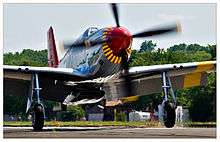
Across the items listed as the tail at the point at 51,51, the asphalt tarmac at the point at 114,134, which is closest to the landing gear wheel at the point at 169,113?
the asphalt tarmac at the point at 114,134

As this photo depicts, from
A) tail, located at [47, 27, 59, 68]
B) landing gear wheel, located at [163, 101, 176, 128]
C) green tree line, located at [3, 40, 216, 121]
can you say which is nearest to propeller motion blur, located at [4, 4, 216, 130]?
landing gear wheel, located at [163, 101, 176, 128]

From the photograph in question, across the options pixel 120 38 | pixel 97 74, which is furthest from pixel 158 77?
pixel 120 38

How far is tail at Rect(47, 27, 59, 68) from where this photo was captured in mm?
31828

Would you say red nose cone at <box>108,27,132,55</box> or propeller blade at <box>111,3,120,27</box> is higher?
propeller blade at <box>111,3,120,27</box>

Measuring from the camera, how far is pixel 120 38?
2194cm

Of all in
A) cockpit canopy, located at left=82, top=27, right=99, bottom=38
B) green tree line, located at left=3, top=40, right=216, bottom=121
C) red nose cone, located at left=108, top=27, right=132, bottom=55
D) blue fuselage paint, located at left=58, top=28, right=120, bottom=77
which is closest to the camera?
red nose cone, located at left=108, top=27, right=132, bottom=55

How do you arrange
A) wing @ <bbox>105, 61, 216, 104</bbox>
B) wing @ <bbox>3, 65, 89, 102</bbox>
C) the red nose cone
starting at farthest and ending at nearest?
1. wing @ <bbox>105, 61, 216, 104</bbox>
2. wing @ <bbox>3, 65, 89, 102</bbox>
3. the red nose cone

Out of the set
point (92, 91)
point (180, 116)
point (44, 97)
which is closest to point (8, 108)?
point (180, 116)

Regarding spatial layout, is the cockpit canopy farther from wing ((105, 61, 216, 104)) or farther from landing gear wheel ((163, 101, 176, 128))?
landing gear wheel ((163, 101, 176, 128))

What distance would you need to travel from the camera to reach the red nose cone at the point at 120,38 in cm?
2186

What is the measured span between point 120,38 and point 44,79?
14.9 ft

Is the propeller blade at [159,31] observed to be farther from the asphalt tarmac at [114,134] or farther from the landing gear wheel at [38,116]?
the landing gear wheel at [38,116]

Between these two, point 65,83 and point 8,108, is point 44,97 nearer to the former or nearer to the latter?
point 65,83

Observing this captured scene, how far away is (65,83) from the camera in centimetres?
2519
